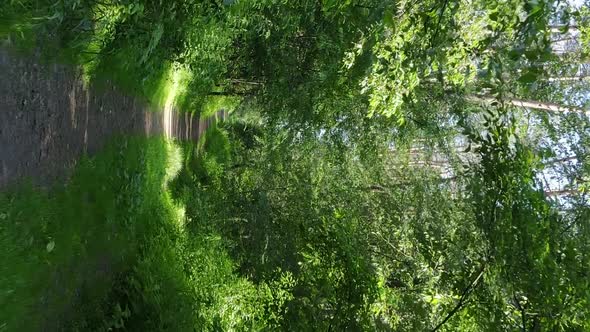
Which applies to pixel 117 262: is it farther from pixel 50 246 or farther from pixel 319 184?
pixel 319 184

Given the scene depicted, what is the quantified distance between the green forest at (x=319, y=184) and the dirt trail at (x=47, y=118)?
241mm

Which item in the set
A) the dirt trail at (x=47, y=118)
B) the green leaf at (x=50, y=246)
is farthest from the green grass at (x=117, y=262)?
the dirt trail at (x=47, y=118)

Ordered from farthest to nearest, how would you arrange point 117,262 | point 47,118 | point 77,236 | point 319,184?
point 319,184 < point 117,262 < point 77,236 < point 47,118

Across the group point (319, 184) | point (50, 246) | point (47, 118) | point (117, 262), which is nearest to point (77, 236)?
point (50, 246)

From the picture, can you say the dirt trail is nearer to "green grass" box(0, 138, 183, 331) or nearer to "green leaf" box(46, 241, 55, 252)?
"green grass" box(0, 138, 183, 331)

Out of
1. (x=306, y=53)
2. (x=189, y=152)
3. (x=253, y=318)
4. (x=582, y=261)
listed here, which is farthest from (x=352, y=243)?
(x=189, y=152)

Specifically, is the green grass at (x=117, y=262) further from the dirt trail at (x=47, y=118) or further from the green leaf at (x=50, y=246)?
the dirt trail at (x=47, y=118)

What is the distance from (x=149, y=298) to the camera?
9922 mm

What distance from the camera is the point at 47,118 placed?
7754 millimetres

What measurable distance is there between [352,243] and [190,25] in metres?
4.63

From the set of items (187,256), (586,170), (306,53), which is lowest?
(187,256)

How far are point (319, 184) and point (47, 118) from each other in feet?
33.5

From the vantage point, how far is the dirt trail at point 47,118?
261 inches

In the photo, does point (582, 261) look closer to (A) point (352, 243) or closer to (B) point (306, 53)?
(A) point (352, 243)
